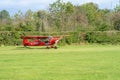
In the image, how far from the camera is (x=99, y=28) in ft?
146

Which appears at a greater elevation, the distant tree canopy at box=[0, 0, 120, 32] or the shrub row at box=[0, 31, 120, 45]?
the distant tree canopy at box=[0, 0, 120, 32]

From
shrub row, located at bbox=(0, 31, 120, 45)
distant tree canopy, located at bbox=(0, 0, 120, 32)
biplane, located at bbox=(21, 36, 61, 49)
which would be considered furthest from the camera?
distant tree canopy, located at bbox=(0, 0, 120, 32)

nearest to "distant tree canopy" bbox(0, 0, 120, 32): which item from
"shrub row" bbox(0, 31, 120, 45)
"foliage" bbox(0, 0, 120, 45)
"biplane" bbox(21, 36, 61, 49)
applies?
"foliage" bbox(0, 0, 120, 45)

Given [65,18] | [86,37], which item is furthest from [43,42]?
[65,18]

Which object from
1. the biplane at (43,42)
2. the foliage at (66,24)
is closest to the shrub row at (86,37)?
the foliage at (66,24)

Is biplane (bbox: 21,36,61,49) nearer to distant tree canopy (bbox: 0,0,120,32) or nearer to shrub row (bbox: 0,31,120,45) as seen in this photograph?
shrub row (bbox: 0,31,120,45)

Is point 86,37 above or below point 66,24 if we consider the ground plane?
below

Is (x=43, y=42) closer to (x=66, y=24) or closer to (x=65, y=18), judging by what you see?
(x=66, y=24)

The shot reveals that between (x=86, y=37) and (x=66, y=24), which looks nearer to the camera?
(x=86, y=37)

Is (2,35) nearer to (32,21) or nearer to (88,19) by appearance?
(32,21)

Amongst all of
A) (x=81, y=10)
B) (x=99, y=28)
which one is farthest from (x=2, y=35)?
(x=81, y=10)

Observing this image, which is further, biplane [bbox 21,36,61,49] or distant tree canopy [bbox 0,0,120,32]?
distant tree canopy [bbox 0,0,120,32]

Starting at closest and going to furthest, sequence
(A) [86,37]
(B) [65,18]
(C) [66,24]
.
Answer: (A) [86,37] < (C) [66,24] < (B) [65,18]

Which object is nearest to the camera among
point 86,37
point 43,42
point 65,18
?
point 43,42
